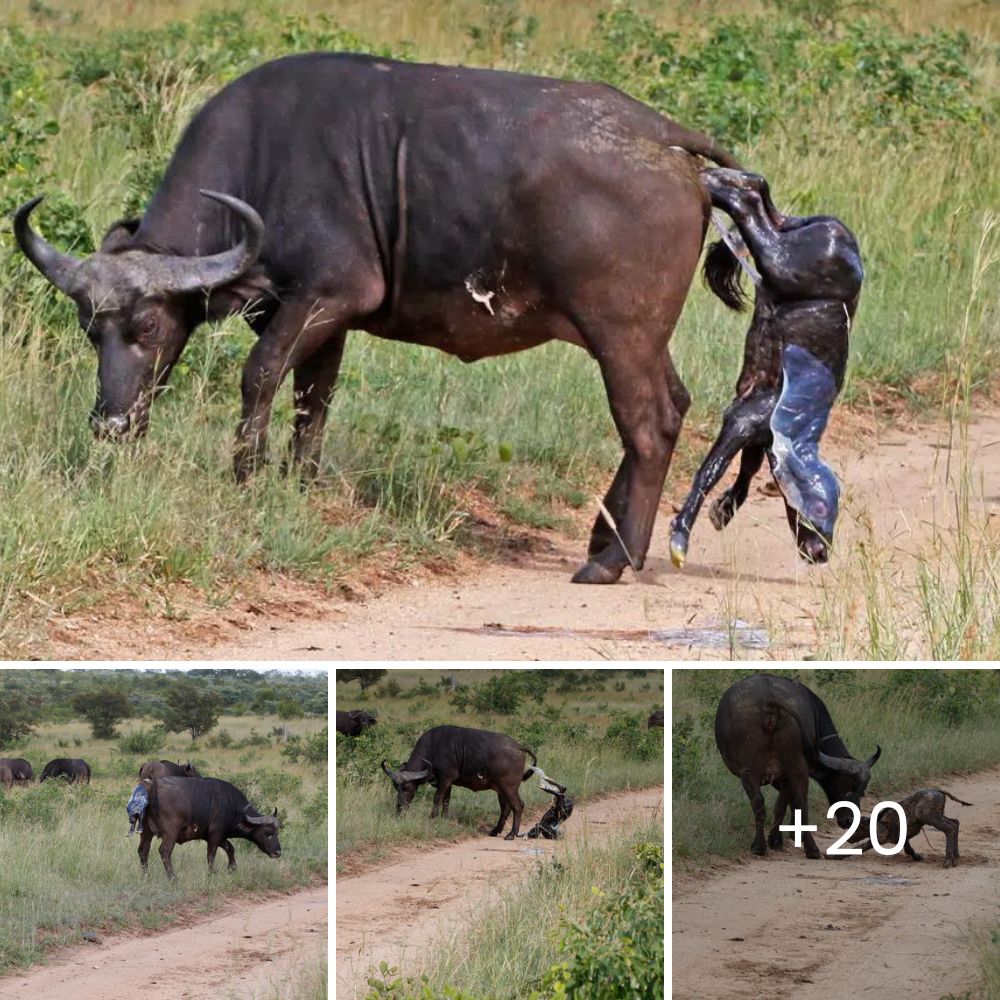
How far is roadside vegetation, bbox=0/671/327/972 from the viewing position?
13.5ft

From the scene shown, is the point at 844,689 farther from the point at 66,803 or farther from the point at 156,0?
the point at 156,0

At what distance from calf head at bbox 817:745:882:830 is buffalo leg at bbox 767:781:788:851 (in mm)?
90

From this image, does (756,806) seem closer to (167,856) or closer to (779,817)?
(779,817)

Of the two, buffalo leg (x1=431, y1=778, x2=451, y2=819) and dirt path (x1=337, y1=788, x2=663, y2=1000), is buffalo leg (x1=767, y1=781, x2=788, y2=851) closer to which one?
dirt path (x1=337, y1=788, x2=663, y2=1000)

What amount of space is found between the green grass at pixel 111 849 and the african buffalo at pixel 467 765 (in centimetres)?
25

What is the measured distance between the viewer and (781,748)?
13.8 ft

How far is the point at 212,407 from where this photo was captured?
918 cm

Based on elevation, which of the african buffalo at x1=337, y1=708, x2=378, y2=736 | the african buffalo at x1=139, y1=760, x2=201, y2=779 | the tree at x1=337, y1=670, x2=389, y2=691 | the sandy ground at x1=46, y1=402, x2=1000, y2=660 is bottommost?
the sandy ground at x1=46, y1=402, x2=1000, y2=660

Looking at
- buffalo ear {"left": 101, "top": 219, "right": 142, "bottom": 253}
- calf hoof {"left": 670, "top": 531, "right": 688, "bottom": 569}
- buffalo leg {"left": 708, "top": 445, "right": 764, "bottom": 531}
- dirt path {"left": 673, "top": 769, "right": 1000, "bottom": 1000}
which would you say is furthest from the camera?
buffalo ear {"left": 101, "top": 219, "right": 142, "bottom": 253}

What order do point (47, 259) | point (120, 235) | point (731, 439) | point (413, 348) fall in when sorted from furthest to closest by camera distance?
point (413, 348), point (120, 235), point (47, 259), point (731, 439)

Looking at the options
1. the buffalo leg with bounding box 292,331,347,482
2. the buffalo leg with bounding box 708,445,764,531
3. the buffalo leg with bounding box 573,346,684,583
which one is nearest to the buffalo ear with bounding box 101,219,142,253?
the buffalo leg with bounding box 292,331,347,482

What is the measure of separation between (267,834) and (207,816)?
0.50ft

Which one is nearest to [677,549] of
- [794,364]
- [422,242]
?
[794,364]

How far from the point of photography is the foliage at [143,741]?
4258 mm
